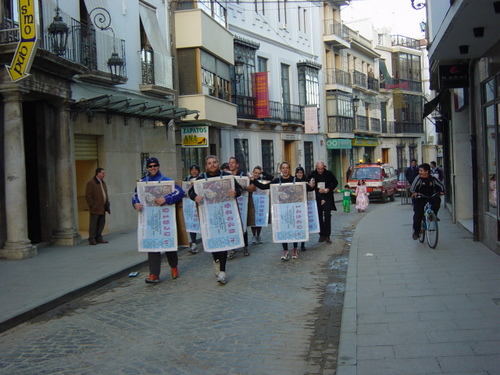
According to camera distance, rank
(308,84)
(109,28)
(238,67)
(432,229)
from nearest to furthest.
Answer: (432,229) → (109,28) → (238,67) → (308,84)

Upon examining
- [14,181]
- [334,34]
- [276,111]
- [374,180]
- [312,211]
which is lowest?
[312,211]

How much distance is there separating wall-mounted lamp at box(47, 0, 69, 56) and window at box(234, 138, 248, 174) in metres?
15.5

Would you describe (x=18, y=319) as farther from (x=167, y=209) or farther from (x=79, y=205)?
(x=79, y=205)

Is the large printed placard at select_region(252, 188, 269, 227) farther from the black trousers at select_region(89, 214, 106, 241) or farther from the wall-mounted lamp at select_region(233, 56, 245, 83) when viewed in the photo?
the wall-mounted lamp at select_region(233, 56, 245, 83)

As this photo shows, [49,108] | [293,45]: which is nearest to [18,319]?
[49,108]

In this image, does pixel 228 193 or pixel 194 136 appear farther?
pixel 194 136

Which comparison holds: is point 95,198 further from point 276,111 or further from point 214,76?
point 276,111

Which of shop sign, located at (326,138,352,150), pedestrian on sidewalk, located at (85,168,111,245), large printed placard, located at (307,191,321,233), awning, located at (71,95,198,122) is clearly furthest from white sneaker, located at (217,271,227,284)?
shop sign, located at (326,138,352,150)

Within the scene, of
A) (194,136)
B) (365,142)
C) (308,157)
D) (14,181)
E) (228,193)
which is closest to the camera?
→ (228,193)

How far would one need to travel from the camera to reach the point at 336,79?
4241 centimetres

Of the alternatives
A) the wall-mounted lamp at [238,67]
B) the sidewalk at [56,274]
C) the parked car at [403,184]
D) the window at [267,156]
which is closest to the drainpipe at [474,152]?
the sidewalk at [56,274]

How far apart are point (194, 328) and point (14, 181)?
7.21 metres

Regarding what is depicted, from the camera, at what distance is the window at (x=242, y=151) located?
2906 centimetres

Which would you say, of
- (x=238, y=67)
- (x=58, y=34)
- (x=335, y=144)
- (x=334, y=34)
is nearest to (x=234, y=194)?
(x=58, y=34)
